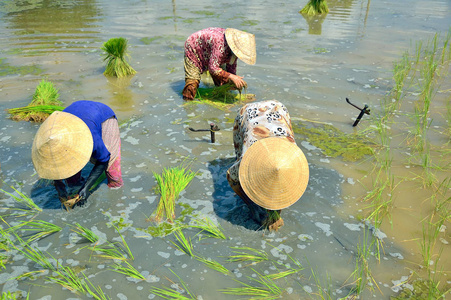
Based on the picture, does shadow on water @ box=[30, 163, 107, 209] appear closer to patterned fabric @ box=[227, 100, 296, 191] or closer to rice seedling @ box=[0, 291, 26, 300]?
rice seedling @ box=[0, 291, 26, 300]

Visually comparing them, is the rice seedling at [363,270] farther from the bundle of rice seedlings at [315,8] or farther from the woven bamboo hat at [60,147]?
the bundle of rice seedlings at [315,8]

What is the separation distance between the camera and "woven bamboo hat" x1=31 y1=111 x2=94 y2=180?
276 cm

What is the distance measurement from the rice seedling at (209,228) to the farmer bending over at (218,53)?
8.29 feet

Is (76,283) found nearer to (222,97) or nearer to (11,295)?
(11,295)

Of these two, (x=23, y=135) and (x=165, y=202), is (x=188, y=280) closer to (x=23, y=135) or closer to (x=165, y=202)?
(x=165, y=202)

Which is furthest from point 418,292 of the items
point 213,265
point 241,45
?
point 241,45

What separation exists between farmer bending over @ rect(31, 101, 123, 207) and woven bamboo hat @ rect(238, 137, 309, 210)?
51.5 inches

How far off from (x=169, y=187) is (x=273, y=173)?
5.12 feet

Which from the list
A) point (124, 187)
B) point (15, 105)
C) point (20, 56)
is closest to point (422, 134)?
point (124, 187)

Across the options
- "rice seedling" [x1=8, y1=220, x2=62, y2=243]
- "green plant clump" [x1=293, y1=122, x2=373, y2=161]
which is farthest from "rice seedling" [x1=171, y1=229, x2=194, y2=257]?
"green plant clump" [x1=293, y1=122, x2=373, y2=161]

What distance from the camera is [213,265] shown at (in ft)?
9.68

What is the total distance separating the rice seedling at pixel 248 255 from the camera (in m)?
2.99

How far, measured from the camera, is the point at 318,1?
11750mm

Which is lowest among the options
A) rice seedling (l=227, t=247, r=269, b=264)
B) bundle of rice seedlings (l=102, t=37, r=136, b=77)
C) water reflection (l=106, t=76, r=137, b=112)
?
rice seedling (l=227, t=247, r=269, b=264)
